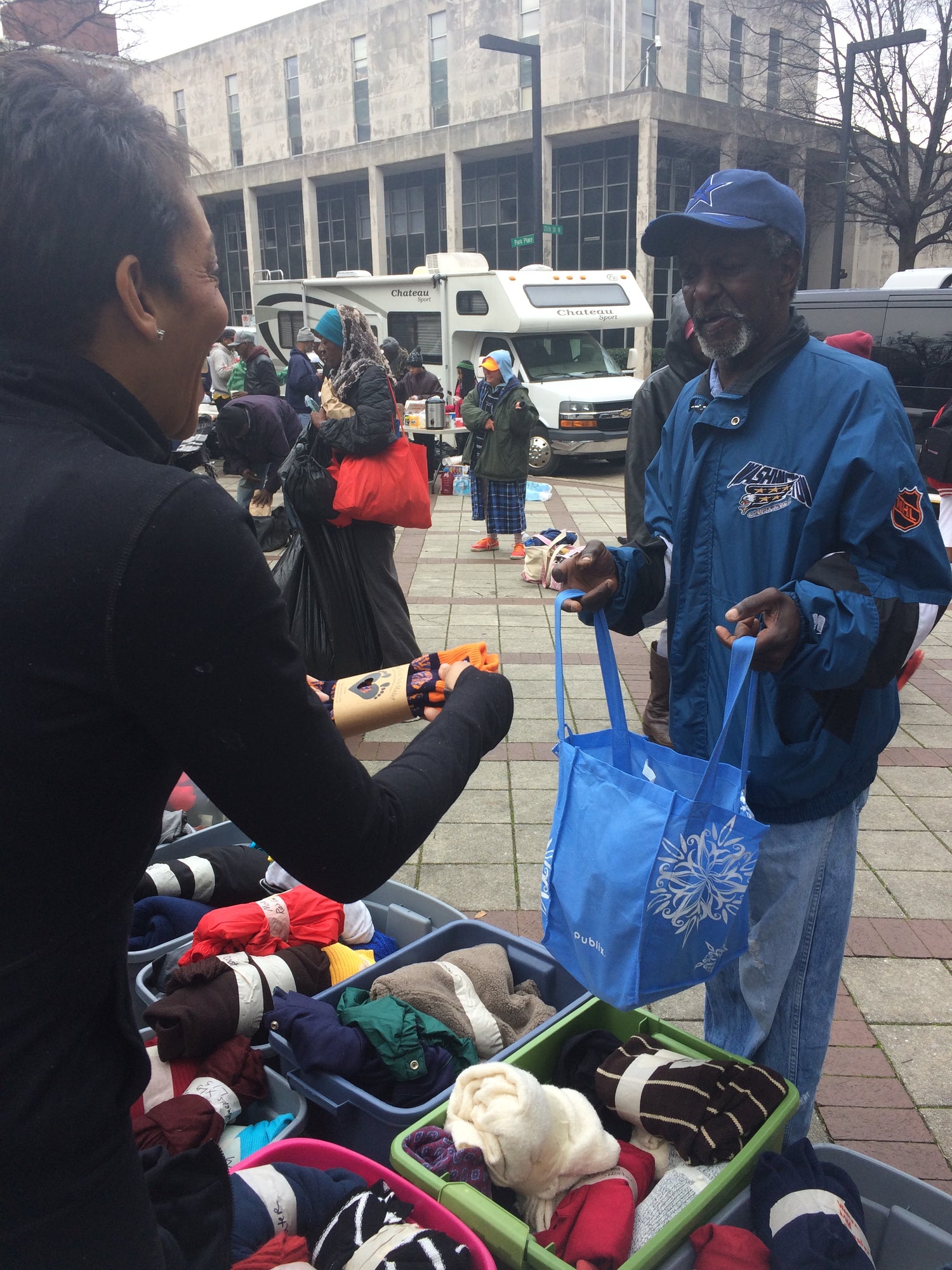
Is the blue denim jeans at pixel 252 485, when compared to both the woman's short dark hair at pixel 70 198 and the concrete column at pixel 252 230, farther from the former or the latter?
the concrete column at pixel 252 230

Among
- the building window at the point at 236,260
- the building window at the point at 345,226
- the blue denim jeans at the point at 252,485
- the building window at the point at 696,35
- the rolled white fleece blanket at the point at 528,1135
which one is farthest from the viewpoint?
the building window at the point at 236,260

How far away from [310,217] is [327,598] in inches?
1430

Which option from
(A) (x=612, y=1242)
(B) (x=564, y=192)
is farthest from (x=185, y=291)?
(B) (x=564, y=192)

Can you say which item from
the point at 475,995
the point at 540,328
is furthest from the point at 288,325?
the point at 475,995

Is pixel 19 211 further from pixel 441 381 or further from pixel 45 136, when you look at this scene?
pixel 441 381

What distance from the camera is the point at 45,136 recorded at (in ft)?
3.03

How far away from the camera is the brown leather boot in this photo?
201 inches

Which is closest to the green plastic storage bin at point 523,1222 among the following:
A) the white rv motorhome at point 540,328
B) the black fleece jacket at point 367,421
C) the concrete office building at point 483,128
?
the black fleece jacket at point 367,421

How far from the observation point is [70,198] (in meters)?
0.93

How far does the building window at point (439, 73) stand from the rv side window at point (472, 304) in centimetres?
2097

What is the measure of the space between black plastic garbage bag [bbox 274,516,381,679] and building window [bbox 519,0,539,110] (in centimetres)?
3026

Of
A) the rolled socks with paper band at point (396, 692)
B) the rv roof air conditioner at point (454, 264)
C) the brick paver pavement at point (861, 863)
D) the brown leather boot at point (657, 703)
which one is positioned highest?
the rv roof air conditioner at point (454, 264)

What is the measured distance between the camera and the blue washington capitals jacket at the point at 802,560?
5.96ft

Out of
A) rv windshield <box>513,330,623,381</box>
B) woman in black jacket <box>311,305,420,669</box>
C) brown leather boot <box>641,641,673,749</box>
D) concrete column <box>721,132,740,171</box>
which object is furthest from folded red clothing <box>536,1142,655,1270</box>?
concrete column <box>721,132,740,171</box>
